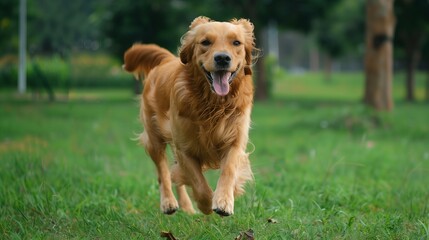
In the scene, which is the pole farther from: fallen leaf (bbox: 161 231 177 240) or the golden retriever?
fallen leaf (bbox: 161 231 177 240)

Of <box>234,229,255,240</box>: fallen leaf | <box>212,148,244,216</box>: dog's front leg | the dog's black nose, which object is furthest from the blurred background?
<box>234,229,255,240</box>: fallen leaf

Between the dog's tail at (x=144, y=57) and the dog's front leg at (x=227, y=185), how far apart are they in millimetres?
1860

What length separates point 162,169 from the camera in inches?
225

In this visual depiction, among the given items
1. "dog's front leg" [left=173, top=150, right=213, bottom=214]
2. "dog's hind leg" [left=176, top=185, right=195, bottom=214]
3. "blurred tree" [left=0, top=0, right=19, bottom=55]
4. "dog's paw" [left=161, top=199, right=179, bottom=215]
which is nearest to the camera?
"dog's front leg" [left=173, top=150, right=213, bottom=214]

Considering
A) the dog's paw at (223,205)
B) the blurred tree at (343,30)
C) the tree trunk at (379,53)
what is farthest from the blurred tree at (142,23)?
the dog's paw at (223,205)

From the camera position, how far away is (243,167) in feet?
16.3

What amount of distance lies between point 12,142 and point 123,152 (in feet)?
5.88

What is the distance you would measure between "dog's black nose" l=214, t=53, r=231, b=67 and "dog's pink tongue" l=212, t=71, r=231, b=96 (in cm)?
12

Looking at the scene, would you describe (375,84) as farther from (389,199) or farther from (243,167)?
(243,167)

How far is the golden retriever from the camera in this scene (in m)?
4.52

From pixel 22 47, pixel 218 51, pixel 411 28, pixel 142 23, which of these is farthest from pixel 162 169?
pixel 22 47

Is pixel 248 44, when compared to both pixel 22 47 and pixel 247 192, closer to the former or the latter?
pixel 247 192

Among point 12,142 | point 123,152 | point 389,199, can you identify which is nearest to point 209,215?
point 389,199

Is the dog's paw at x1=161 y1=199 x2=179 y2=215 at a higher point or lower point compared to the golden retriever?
lower
